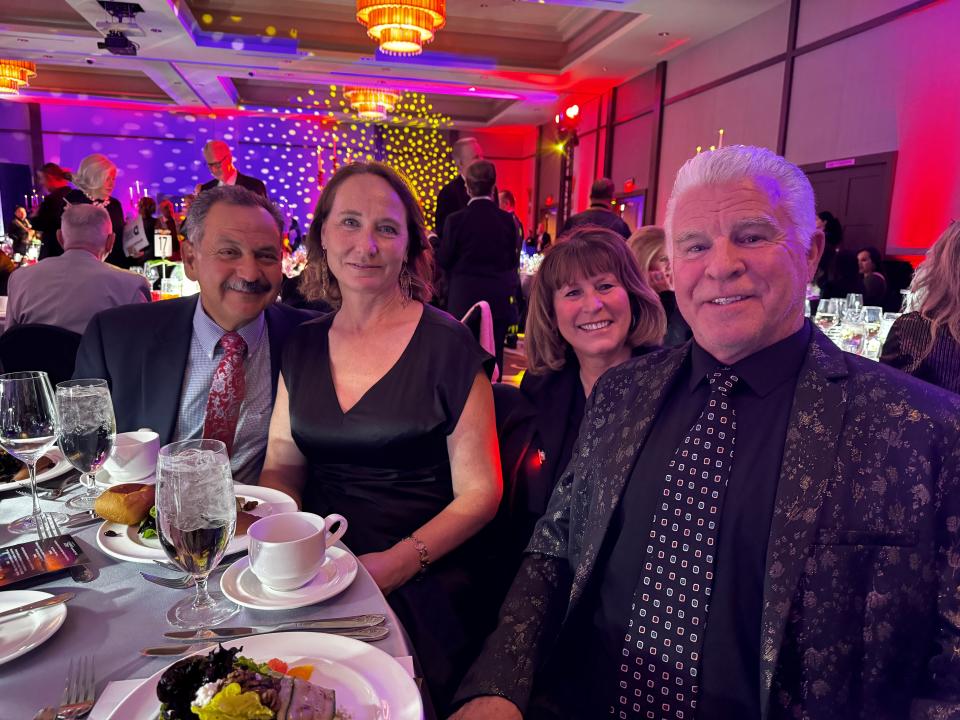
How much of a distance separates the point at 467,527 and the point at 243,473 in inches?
26.5

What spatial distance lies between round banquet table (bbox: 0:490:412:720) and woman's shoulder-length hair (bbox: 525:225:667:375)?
1111 mm

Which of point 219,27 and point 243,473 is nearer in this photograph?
point 243,473

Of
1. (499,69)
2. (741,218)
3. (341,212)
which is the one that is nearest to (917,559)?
(741,218)

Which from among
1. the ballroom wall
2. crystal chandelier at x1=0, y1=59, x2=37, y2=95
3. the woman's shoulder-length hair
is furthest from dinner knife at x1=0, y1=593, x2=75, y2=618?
crystal chandelier at x1=0, y1=59, x2=37, y2=95

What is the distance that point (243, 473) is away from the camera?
180cm

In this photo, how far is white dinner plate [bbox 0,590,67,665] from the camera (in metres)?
0.83

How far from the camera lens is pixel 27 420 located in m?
1.17

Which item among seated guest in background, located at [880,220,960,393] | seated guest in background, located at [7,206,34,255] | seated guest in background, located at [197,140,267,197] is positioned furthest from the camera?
seated guest in background, located at [7,206,34,255]

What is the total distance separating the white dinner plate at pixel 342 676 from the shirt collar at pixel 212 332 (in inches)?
46.1

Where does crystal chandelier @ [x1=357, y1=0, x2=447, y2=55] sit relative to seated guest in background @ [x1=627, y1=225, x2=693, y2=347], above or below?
above

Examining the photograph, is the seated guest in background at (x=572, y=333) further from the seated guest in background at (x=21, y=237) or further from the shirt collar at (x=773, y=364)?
the seated guest in background at (x=21, y=237)

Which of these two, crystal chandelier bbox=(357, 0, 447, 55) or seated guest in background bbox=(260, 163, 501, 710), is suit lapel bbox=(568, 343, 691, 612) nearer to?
seated guest in background bbox=(260, 163, 501, 710)

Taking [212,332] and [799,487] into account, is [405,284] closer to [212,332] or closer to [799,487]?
[212,332]

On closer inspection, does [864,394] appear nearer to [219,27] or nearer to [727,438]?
[727,438]
